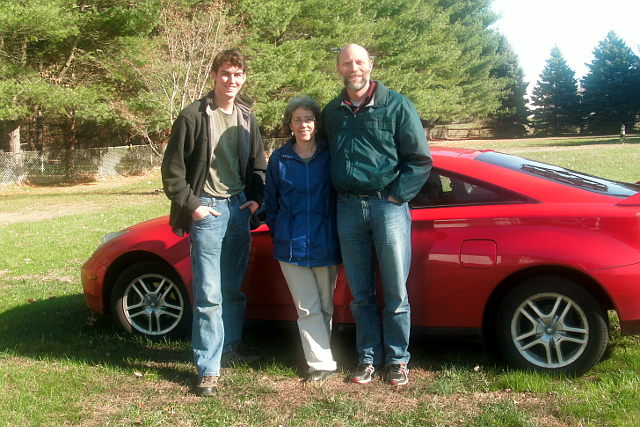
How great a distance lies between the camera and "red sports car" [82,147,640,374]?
11.6 ft

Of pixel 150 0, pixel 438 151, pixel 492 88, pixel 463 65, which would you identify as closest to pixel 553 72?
pixel 492 88

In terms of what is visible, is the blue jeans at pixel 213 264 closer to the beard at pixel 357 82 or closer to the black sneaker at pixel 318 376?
the black sneaker at pixel 318 376

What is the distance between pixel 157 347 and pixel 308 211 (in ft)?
5.54

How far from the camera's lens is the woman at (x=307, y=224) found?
380 cm

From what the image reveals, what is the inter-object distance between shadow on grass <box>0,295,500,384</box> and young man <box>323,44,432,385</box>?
0.49 m

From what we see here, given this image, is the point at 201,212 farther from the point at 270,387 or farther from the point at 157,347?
the point at 157,347

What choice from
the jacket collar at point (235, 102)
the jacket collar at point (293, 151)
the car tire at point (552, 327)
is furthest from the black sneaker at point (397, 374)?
the jacket collar at point (235, 102)

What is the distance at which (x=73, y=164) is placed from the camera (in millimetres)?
28547

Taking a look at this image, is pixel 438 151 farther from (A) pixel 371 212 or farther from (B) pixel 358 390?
(B) pixel 358 390

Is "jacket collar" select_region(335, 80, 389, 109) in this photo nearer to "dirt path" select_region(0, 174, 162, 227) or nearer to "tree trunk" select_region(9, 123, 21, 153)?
"dirt path" select_region(0, 174, 162, 227)

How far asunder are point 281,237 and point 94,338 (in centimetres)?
199

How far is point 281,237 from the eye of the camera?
389cm

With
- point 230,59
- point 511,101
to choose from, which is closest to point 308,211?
point 230,59

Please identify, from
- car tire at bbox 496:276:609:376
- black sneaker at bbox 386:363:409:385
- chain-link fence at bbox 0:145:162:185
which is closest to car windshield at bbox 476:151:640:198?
car tire at bbox 496:276:609:376
